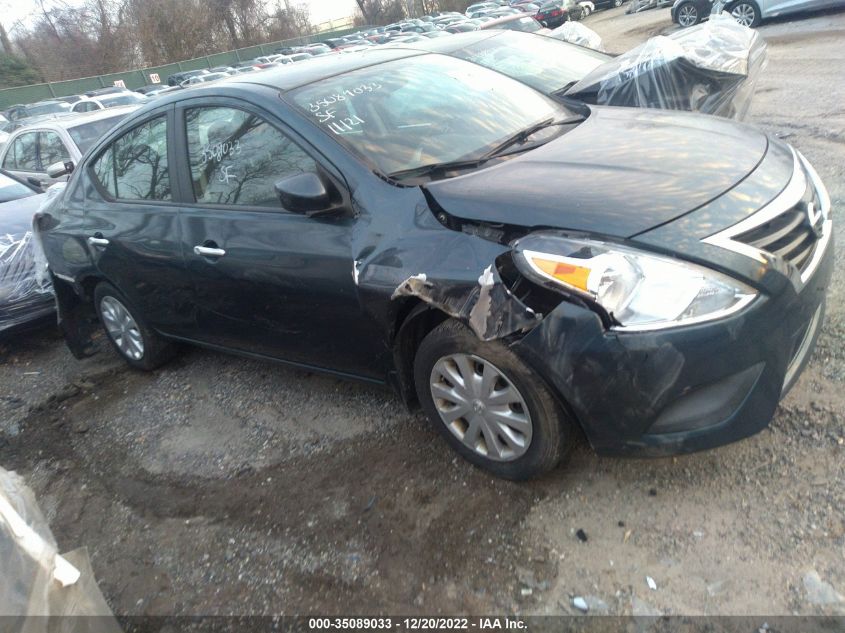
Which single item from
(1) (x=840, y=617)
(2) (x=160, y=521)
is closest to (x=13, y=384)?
(2) (x=160, y=521)

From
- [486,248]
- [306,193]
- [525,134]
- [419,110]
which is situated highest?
[419,110]

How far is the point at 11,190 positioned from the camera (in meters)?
6.66

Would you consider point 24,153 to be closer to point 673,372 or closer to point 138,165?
point 138,165

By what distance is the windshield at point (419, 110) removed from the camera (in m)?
3.05

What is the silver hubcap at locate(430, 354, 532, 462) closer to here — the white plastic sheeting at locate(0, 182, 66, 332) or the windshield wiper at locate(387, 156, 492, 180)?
the windshield wiper at locate(387, 156, 492, 180)

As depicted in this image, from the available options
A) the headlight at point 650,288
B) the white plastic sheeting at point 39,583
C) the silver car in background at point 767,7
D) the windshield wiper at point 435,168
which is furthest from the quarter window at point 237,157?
the silver car in background at point 767,7

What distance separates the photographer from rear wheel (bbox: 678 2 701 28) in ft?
54.2

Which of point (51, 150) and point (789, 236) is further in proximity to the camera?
point (51, 150)

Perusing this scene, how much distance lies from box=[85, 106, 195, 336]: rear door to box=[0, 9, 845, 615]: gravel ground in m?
0.71

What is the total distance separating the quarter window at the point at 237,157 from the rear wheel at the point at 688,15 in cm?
1628

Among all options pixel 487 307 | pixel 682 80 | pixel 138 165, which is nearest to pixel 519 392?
pixel 487 307

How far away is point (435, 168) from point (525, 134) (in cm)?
65

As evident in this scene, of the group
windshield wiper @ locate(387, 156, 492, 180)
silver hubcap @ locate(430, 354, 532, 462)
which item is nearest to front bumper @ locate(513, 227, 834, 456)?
silver hubcap @ locate(430, 354, 532, 462)

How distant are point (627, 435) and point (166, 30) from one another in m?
51.1
